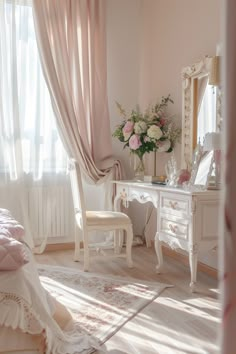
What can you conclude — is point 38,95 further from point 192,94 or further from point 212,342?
point 212,342

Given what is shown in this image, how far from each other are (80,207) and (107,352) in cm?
151

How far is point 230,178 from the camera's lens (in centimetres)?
36

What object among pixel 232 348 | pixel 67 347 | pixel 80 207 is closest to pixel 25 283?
pixel 67 347

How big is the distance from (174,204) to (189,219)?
0.21 meters

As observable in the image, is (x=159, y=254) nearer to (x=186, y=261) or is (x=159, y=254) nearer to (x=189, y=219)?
(x=186, y=261)

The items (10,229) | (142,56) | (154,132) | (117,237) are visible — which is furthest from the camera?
(142,56)

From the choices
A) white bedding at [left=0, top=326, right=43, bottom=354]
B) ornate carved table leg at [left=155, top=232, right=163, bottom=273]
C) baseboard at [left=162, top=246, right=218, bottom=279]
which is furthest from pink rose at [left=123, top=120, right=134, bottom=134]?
white bedding at [left=0, top=326, right=43, bottom=354]

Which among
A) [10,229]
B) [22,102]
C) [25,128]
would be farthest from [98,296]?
[22,102]

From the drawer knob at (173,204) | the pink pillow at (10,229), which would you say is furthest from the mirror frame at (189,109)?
the pink pillow at (10,229)

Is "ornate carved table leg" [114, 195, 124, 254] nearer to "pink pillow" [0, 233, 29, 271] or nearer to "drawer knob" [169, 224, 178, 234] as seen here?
"drawer knob" [169, 224, 178, 234]

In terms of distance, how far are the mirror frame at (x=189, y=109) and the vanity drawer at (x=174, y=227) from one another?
0.69 m

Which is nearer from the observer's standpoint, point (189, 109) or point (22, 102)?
point (189, 109)

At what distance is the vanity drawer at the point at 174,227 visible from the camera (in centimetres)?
266

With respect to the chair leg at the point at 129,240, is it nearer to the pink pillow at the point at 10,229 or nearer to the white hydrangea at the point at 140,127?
the white hydrangea at the point at 140,127
